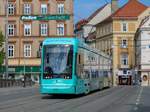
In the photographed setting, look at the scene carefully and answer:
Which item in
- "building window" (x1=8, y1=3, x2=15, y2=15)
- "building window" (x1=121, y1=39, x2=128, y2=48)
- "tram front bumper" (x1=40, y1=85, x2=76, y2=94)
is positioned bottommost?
"tram front bumper" (x1=40, y1=85, x2=76, y2=94)

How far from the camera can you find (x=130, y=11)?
416 feet

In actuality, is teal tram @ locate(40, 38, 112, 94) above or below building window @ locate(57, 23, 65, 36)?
below

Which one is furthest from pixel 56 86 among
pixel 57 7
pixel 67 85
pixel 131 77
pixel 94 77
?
pixel 131 77

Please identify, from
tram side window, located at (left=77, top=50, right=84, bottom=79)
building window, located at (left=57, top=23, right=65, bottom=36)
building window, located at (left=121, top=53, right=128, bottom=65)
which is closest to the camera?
tram side window, located at (left=77, top=50, right=84, bottom=79)

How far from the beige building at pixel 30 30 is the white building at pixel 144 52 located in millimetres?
26793

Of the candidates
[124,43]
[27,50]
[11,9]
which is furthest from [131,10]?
[27,50]

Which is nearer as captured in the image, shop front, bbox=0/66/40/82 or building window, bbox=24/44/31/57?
building window, bbox=24/44/31/57

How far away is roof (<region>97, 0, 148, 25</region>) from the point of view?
125056 millimetres

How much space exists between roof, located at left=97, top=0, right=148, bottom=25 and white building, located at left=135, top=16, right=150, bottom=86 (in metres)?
6.65

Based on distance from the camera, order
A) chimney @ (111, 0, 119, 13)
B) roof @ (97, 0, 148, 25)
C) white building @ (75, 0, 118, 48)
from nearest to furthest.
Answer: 1. roof @ (97, 0, 148, 25)
2. chimney @ (111, 0, 119, 13)
3. white building @ (75, 0, 118, 48)

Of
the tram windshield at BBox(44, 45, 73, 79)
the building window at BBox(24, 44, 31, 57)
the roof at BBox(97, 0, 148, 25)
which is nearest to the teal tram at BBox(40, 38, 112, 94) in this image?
the tram windshield at BBox(44, 45, 73, 79)

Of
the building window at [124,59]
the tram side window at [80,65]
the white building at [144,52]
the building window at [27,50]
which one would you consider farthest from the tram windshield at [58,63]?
the building window at [124,59]

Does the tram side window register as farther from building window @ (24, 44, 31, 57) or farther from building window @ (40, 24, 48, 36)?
building window @ (40, 24, 48, 36)

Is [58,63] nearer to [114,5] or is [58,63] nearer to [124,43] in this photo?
[124,43]
